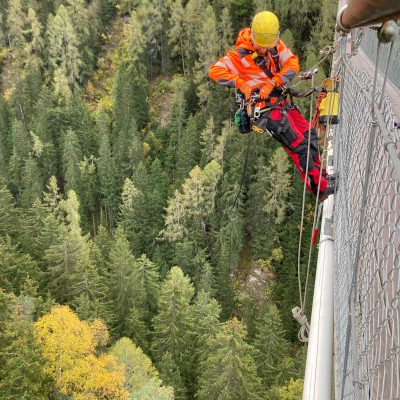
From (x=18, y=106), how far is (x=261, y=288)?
1238 inches

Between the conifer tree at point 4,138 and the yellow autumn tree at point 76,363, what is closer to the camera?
the yellow autumn tree at point 76,363

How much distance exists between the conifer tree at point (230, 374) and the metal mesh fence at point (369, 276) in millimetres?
14609

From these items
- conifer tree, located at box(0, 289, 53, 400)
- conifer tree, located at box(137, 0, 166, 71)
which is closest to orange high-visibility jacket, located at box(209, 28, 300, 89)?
conifer tree, located at box(0, 289, 53, 400)

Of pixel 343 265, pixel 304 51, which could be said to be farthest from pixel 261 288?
pixel 343 265

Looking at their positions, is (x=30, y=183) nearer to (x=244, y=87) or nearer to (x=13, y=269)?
(x=13, y=269)

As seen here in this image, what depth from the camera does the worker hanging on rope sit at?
22.4ft

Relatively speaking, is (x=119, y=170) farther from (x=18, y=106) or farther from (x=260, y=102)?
(x=260, y=102)

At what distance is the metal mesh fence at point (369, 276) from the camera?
A: 252cm

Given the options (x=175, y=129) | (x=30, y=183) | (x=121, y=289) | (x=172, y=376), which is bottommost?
(x=172, y=376)

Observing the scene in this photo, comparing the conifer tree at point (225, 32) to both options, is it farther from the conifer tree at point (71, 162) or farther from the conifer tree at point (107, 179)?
the conifer tree at point (71, 162)

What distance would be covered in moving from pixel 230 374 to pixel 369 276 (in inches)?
654

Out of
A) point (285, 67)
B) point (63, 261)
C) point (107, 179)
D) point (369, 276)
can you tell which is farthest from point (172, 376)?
point (107, 179)

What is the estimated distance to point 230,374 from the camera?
18.6 metres


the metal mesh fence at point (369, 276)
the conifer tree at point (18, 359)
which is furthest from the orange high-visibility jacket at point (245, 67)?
the conifer tree at point (18, 359)
